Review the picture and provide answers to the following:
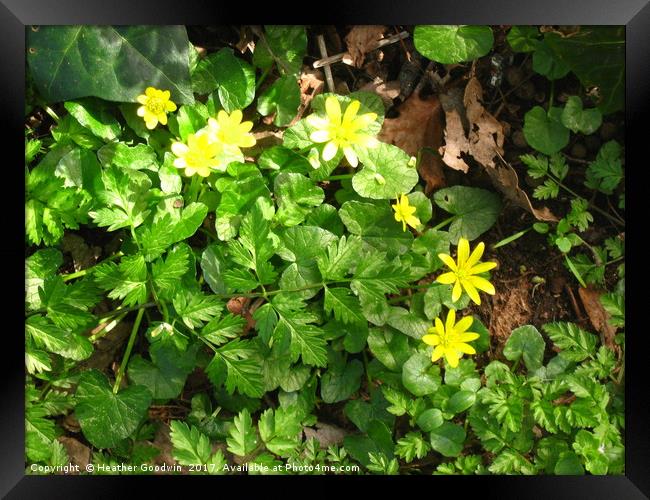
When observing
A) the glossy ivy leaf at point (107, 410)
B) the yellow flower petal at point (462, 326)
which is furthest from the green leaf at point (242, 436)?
the yellow flower petal at point (462, 326)

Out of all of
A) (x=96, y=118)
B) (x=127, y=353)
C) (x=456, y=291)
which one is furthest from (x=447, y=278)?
(x=96, y=118)

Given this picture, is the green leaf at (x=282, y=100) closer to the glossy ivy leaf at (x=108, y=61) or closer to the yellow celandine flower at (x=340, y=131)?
the yellow celandine flower at (x=340, y=131)

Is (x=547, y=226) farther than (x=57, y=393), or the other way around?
(x=547, y=226)

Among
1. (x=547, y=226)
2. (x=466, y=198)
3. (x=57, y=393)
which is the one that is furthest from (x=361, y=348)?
(x=57, y=393)

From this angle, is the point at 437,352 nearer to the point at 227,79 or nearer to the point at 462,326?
the point at 462,326

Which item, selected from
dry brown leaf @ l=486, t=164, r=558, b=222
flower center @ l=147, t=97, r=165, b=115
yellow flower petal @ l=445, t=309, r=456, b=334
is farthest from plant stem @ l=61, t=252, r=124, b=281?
dry brown leaf @ l=486, t=164, r=558, b=222
